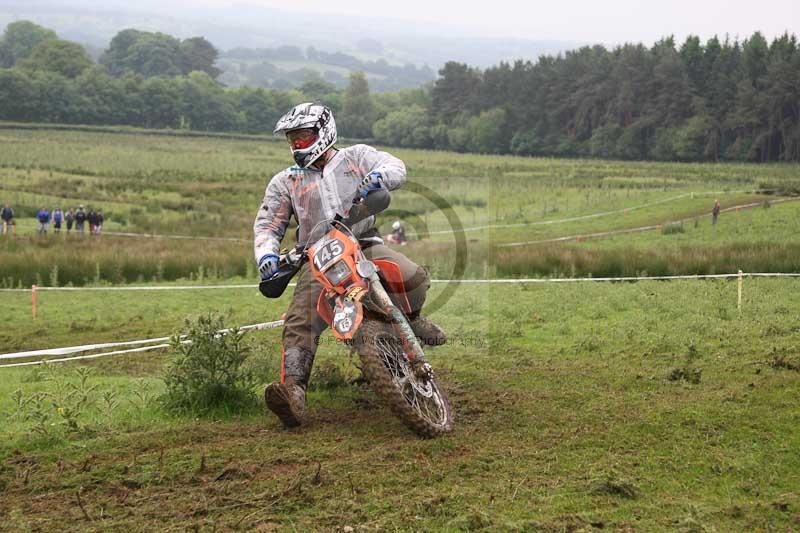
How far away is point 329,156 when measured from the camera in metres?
8.48

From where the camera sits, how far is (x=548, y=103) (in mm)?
105500

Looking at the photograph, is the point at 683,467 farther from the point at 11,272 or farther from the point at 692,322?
the point at 11,272

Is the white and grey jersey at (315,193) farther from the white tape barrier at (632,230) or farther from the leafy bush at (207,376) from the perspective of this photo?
the white tape barrier at (632,230)

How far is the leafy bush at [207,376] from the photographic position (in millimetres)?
8602

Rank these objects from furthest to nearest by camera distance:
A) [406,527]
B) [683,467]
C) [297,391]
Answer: [297,391] < [683,467] < [406,527]

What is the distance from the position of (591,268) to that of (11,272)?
1267 centimetres

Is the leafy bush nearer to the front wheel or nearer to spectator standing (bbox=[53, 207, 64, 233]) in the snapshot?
the front wheel

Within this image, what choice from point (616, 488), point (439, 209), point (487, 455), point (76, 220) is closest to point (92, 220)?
point (76, 220)

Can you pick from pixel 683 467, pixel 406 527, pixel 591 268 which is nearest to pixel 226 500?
pixel 406 527

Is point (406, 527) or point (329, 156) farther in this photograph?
point (329, 156)

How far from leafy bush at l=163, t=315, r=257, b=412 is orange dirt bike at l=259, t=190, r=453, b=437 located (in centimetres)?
125

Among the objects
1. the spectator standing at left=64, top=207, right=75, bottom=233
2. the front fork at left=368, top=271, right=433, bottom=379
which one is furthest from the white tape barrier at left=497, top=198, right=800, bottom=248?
the front fork at left=368, top=271, right=433, bottom=379

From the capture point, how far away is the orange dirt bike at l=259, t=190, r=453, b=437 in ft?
24.0

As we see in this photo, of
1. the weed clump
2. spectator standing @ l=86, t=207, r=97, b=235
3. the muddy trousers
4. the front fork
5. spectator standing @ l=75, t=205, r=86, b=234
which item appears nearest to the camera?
the weed clump
